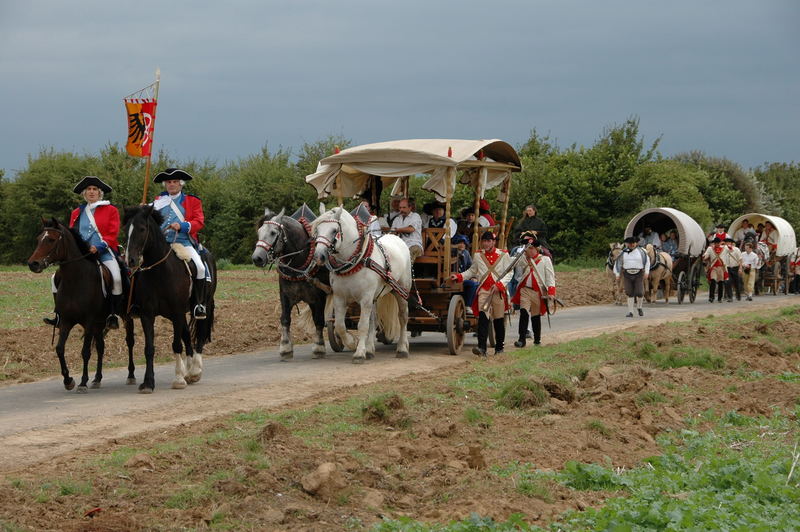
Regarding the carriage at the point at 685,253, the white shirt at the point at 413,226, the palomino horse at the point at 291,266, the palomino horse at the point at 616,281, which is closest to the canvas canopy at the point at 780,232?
the carriage at the point at 685,253

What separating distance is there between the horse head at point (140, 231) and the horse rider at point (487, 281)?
5086mm

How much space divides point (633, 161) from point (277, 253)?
30.6 meters

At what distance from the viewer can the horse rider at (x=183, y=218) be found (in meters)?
11.9

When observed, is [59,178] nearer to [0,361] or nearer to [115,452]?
[0,361]

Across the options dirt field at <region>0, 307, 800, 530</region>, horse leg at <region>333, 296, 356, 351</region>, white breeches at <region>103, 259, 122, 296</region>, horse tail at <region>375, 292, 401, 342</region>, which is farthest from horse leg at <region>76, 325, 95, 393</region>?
horse tail at <region>375, 292, 401, 342</region>

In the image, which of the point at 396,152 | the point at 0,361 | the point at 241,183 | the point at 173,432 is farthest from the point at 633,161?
the point at 173,432

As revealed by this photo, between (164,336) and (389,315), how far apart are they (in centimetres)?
395

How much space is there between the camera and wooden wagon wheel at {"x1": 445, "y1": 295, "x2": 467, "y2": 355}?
14766 millimetres

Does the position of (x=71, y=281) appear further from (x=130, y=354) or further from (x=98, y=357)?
(x=130, y=354)

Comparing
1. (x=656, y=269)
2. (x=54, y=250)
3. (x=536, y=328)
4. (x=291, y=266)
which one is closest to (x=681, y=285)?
(x=656, y=269)

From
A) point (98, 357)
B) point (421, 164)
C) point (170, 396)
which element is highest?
point (421, 164)

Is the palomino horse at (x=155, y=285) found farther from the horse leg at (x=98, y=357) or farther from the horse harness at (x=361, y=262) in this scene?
the horse harness at (x=361, y=262)

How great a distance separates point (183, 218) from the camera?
1194 cm

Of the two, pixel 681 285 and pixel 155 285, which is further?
pixel 681 285
